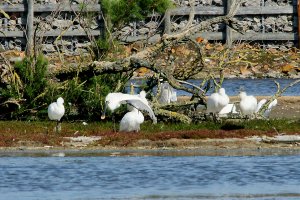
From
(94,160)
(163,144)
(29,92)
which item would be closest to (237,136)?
(163,144)

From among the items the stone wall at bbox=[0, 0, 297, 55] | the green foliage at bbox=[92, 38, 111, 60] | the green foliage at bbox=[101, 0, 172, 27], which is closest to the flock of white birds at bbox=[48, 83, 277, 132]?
the green foliage at bbox=[92, 38, 111, 60]

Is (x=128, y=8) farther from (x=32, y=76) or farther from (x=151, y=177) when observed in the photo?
(x=151, y=177)

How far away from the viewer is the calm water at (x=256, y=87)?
112ft

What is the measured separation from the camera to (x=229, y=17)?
23.7 metres

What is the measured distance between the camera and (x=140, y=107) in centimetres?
2250

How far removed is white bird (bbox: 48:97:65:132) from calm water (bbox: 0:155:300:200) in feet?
6.99

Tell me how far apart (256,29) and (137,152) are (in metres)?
21.6

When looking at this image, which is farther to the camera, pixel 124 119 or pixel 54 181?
pixel 124 119

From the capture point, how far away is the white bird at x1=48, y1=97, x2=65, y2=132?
23.1 meters

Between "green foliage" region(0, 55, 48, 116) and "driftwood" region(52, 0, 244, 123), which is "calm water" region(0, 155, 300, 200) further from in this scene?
"green foliage" region(0, 55, 48, 116)

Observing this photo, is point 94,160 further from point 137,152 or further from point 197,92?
point 197,92

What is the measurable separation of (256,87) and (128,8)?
9.26 meters

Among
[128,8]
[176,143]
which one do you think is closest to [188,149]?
[176,143]

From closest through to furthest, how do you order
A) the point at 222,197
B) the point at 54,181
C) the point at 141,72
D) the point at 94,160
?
the point at 222,197, the point at 54,181, the point at 94,160, the point at 141,72
